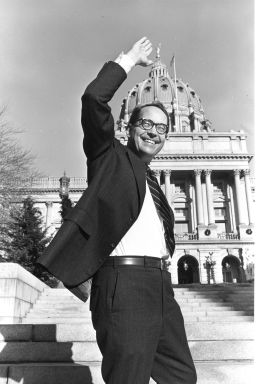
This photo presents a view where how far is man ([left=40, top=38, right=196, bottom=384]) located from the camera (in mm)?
1937

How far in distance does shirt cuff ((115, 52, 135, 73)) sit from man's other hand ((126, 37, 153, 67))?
0.06ft

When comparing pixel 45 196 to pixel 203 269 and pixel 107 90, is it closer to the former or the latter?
pixel 203 269

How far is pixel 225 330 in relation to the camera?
16.4ft

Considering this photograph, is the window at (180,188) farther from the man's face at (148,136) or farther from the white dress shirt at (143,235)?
the white dress shirt at (143,235)

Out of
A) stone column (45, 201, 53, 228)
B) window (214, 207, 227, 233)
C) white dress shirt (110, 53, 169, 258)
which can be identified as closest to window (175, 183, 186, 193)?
window (214, 207, 227, 233)

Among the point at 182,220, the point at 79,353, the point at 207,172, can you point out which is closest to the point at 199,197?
the point at 207,172

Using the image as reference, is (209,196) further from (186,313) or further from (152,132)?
(152,132)

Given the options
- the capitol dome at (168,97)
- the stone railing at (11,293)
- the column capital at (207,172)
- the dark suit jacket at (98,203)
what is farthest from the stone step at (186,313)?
the capitol dome at (168,97)

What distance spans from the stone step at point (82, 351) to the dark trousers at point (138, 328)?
8.15ft

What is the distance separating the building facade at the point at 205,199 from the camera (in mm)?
49125

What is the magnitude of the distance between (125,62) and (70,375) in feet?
10.1

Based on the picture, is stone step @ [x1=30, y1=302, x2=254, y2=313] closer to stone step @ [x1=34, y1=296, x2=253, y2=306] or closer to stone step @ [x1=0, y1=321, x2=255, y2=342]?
stone step @ [x1=34, y1=296, x2=253, y2=306]

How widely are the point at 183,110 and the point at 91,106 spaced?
3788 inches

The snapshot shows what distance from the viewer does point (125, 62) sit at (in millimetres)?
2188
